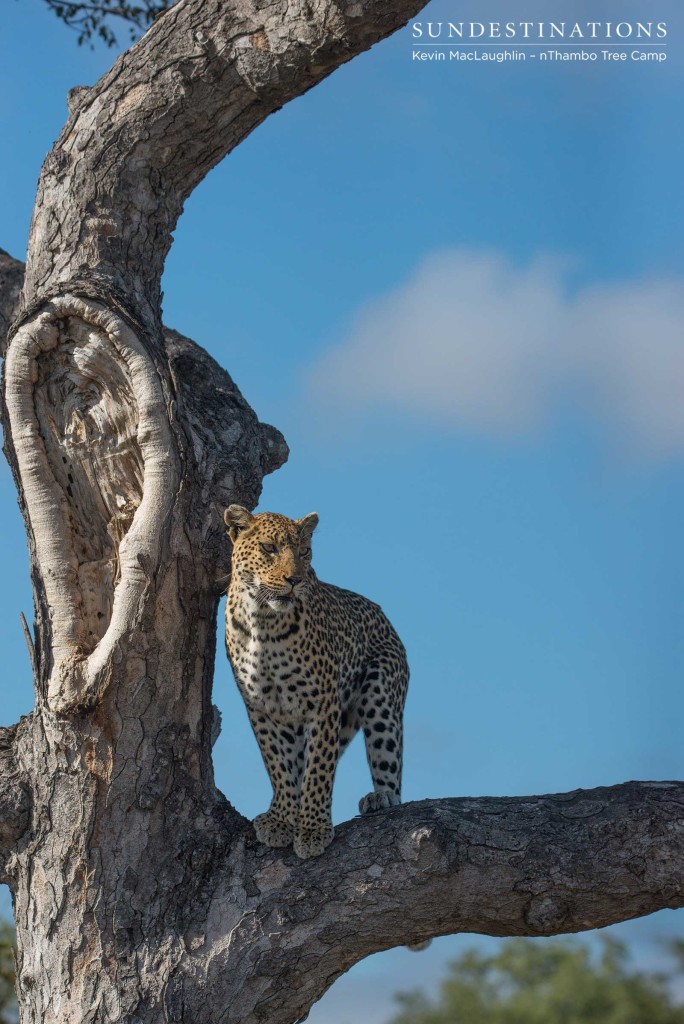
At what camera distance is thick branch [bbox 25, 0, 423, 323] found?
730 cm

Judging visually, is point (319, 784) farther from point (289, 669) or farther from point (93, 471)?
point (93, 471)

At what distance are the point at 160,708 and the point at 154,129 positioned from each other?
10.8 feet

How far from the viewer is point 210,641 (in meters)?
7.36

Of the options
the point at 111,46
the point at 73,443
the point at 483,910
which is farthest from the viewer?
the point at 111,46

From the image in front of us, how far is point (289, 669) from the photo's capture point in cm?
713

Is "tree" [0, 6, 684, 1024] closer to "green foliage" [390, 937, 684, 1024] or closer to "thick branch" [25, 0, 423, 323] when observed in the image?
"thick branch" [25, 0, 423, 323]

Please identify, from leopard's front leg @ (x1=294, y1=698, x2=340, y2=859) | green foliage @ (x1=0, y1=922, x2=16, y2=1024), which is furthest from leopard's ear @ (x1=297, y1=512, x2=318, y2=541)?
green foliage @ (x1=0, y1=922, x2=16, y2=1024)

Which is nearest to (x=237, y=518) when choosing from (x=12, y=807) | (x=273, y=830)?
(x=273, y=830)

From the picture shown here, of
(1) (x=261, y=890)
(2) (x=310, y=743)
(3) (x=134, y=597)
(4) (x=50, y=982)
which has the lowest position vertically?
(4) (x=50, y=982)

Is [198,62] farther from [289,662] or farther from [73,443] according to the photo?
[289,662]

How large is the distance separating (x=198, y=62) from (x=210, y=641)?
3.26 meters

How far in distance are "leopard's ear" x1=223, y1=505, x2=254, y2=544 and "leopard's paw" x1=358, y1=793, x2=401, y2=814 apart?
1.68 metres

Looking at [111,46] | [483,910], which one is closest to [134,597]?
[483,910]

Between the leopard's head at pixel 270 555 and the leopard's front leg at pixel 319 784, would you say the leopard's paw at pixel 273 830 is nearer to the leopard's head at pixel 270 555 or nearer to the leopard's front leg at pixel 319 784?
the leopard's front leg at pixel 319 784
